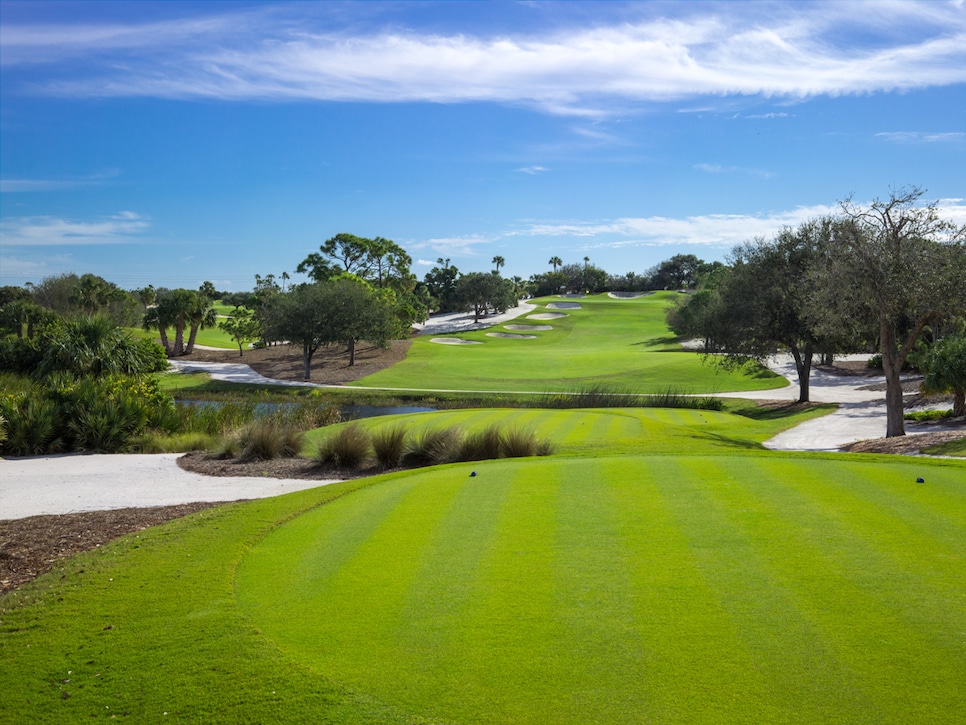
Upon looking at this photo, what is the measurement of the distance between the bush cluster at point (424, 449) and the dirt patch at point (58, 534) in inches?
140

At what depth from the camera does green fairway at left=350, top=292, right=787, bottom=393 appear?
144 feet

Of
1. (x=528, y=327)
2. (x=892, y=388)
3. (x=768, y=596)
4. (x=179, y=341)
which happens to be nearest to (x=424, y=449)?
(x=768, y=596)

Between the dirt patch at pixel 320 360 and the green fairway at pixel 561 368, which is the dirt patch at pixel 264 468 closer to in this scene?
the green fairway at pixel 561 368

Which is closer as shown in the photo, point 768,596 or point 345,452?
point 768,596

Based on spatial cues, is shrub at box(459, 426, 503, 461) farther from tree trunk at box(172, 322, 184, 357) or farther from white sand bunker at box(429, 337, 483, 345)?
tree trunk at box(172, 322, 184, 357)

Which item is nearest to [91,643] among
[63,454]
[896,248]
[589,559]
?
[589,559]

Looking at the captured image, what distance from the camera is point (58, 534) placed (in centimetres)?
919

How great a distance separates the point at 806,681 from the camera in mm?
4211

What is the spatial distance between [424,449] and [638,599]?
9.40 metres

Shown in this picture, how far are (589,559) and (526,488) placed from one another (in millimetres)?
2451

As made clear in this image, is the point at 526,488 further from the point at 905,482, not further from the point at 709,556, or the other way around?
the point at 905,482

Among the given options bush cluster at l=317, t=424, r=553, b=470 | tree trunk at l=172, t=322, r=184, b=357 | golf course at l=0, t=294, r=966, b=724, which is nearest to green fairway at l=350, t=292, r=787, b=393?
tree trunk at l=172, t=322, r=184, b=357

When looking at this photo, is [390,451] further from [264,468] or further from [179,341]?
[179,341]

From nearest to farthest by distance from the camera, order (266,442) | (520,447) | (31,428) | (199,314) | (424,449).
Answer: (520,447) < (424,449) < (266,442) < (31,428) < (199,314)
